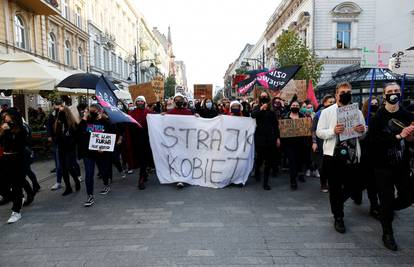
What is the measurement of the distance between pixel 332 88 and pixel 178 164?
19387 mm

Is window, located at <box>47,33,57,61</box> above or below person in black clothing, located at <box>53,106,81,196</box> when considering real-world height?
above

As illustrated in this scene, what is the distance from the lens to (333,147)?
14.8ft

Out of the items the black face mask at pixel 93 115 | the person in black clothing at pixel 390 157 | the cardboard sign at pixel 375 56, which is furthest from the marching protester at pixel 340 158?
the black face mask at pixel 93 115

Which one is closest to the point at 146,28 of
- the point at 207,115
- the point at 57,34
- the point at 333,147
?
the point at 57,34

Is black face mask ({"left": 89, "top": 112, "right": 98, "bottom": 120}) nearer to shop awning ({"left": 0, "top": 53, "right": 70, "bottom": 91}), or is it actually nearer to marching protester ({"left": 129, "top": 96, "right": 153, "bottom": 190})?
marching protester ({"left": 129, "top": 96, "right": 153, "bottom": 190})

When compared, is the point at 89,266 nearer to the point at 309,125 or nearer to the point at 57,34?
the point at 309,125

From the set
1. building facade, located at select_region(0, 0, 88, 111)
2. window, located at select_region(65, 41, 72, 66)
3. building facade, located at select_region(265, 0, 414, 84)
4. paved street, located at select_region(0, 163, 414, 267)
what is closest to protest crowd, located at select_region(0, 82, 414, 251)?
paved street, located at select_region(0, 163, 414, 267)

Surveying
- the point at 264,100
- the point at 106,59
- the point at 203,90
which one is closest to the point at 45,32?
the point at 203,90

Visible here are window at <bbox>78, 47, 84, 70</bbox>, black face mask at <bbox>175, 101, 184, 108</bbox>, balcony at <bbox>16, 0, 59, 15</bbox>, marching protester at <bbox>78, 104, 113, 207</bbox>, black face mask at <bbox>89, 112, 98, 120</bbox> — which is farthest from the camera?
window at <bbox>78, 47, 84, 70</bbox>

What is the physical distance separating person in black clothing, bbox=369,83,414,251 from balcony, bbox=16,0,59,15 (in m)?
22.0

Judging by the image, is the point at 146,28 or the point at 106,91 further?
the point at 146,28

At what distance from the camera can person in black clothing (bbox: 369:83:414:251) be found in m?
3.99

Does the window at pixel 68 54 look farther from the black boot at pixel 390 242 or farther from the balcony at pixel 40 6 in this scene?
the black boot at pixel 390 242

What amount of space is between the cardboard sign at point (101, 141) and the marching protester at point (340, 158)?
11.4 ft
